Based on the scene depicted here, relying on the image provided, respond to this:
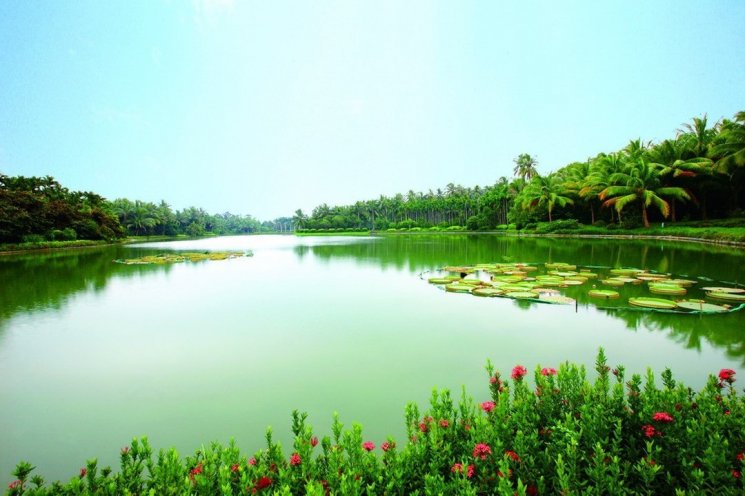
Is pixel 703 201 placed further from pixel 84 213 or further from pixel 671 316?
pixel 84 213

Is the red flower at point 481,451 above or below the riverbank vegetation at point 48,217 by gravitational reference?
below

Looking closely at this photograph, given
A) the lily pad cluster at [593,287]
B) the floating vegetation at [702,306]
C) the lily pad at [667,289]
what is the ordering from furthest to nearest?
the lily pad at [667,289], the lily pad cluster at [593,287], the floating vegetation at [702,306]

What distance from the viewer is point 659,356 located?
18.4 ft

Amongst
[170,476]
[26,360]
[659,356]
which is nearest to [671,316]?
[659,356]

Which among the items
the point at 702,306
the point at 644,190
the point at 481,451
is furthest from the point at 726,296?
the point at 644,190

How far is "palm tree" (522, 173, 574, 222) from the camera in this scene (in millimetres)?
42500

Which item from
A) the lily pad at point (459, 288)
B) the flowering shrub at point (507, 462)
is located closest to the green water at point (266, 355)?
the lily pad at point (459, 288)

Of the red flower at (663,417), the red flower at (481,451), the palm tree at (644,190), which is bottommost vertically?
the red flower at (481,451)

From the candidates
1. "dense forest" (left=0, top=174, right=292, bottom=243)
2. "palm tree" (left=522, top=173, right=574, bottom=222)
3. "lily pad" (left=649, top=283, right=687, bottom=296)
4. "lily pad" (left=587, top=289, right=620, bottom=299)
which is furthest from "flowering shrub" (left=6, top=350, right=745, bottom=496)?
"palm tree" (left=522, top=173, right=574, bottom=222)

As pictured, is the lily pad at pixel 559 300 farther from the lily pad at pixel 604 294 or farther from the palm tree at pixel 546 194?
the palm tree at pixel 546 194

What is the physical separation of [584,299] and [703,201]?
33.0m

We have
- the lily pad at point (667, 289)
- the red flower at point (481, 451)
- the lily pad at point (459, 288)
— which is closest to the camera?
the red flower at point (481, 451)

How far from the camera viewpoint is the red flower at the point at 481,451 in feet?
8.36

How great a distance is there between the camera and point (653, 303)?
27.6ft
